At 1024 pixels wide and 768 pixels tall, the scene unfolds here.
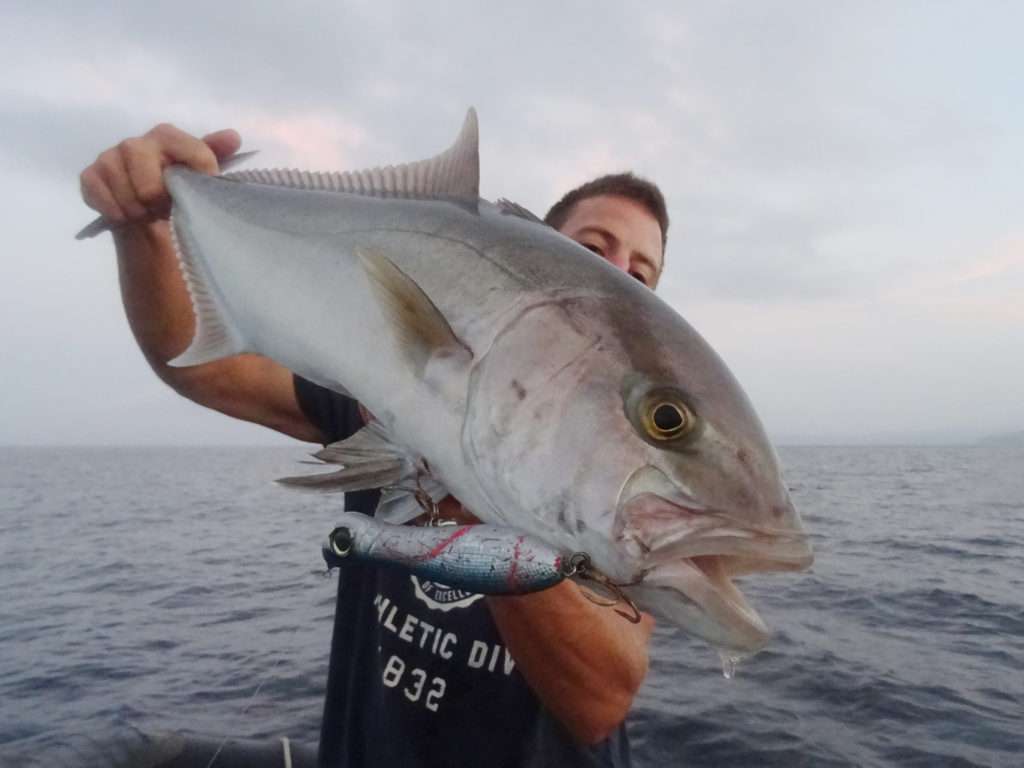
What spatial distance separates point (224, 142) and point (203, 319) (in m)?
0.84

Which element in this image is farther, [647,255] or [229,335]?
[647,255]

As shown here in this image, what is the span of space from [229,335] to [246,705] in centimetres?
675

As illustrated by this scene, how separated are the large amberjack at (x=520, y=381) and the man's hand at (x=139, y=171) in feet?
1.98

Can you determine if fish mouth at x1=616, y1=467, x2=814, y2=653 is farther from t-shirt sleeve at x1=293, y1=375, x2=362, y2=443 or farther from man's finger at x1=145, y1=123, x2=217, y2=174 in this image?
man's finger at x1=145, y1=123, x2=217, y2=174

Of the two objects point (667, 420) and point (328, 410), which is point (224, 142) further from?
point (667, 420)

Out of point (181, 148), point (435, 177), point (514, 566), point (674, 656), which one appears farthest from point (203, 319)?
point (674, 656)

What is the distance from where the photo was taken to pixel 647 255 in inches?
151

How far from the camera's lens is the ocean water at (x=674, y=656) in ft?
21.4

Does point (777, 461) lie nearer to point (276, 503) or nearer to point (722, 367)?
point (722, 367)

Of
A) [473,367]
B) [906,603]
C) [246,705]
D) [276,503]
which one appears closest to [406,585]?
[473,367]

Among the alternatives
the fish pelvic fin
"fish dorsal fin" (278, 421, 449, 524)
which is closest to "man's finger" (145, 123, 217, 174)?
the fish pelvic fin

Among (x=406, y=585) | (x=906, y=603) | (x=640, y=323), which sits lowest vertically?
(x=906, y=603)

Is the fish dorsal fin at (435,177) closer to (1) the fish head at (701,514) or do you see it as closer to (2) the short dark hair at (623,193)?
(1) the fish head at (701,514)

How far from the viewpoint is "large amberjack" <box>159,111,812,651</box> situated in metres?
1.38
